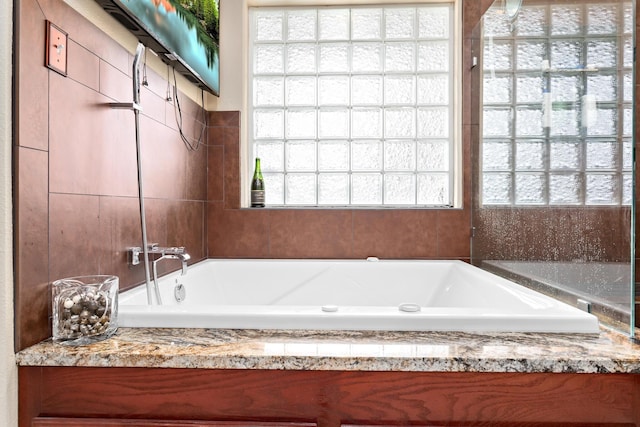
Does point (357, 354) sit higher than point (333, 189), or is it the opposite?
point (333, 189)

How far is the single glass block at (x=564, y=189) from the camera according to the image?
1.37m

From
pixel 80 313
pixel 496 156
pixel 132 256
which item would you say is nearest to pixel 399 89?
pixel 496 156

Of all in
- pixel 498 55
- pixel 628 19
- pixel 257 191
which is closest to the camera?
pixel 628 19

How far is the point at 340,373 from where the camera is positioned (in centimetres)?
88

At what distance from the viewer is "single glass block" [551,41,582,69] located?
1347 millimetres

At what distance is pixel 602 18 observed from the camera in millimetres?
1257

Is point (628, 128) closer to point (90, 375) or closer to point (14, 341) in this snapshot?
point (90, 375)

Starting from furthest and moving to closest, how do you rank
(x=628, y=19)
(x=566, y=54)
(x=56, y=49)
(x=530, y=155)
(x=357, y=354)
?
(x=530, y=155)
(x=566, y=54)
(x=628, y=19)
(x=56, y=49)
(x=357, y=354)

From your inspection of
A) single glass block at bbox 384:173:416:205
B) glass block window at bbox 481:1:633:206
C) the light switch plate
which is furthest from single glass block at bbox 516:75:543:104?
the light switch plate

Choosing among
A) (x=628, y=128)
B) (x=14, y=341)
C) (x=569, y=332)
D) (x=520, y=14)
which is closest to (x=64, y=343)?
(x=14, y=341)

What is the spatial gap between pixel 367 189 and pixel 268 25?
121 centimetres

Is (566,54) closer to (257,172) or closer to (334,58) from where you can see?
(334,58)

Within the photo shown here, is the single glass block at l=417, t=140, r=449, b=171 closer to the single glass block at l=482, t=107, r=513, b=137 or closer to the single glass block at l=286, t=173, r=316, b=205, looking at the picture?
the single glass block at l=482, t=107, r=513, b=137

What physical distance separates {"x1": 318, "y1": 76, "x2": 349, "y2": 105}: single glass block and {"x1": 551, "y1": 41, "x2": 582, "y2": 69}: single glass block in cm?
123
